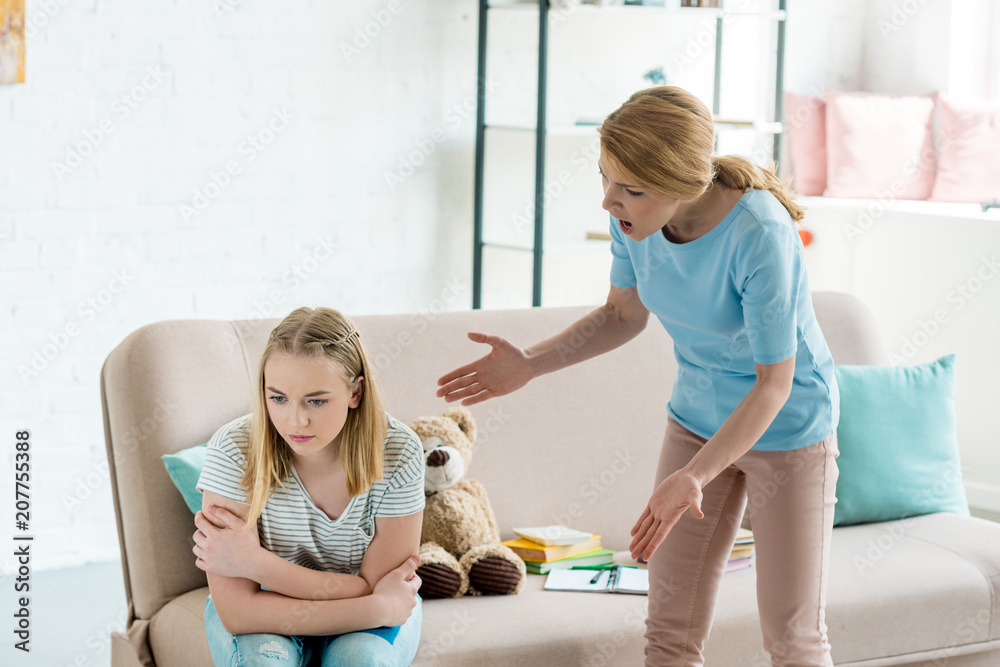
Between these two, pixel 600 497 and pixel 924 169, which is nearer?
pixel 600 497

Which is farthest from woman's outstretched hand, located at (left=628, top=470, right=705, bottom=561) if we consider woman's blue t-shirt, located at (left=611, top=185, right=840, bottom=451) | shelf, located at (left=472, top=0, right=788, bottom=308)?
shelf, located at (left=472, top=0, right=788, bottom=308)

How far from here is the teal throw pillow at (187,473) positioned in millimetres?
1812

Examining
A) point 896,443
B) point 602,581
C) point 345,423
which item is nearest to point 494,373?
point 345,423

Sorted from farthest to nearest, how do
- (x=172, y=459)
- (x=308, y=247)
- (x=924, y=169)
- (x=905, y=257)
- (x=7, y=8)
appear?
(x=924, y=169) → (x=905, y=257) → (x=308, y=247) → (x=7, y=8) → (x=172, y=459)

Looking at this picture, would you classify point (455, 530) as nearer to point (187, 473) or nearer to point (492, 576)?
point (492, 576)

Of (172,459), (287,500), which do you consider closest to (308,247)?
(172,459)

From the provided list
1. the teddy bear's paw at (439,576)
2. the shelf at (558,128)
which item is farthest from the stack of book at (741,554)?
the shelf at (558,128)

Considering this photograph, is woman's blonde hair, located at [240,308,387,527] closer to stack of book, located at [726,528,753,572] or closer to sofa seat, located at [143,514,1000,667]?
sofa seat, located at [143,514,1000,667]

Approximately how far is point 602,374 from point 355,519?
0.87 m

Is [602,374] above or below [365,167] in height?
below

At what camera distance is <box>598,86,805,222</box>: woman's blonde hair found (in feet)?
4.56

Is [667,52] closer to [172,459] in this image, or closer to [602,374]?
[602,374]

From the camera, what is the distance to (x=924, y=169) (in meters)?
4.01

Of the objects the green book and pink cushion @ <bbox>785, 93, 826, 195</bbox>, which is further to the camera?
pink cushion @ <bbox>785, 93, 826, 195</bbox>
